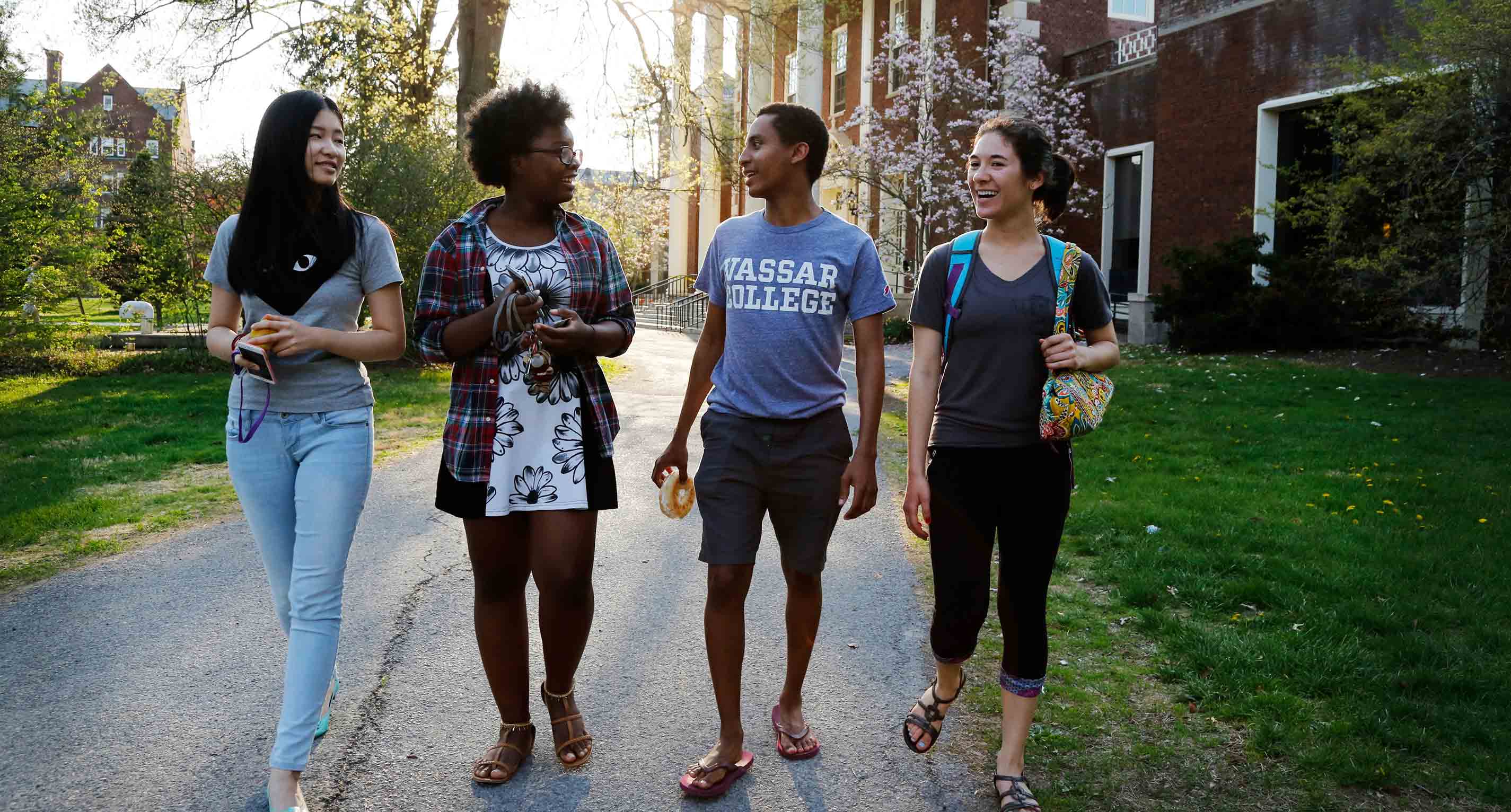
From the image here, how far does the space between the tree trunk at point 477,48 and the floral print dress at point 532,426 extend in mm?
13232

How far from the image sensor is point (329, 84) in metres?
19.1

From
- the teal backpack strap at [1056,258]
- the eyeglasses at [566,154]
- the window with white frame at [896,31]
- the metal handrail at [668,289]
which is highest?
the window with white frame at [896,31]

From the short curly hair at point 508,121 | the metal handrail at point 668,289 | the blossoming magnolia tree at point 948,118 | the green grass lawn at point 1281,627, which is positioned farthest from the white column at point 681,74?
the metal handrail at point 668,289

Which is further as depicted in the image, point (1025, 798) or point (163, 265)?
point (163, 265)

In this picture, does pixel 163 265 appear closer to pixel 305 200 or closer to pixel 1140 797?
pixel 305 200

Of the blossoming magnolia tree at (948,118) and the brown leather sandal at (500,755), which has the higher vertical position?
the blossoming magnolia tree at (948,118)

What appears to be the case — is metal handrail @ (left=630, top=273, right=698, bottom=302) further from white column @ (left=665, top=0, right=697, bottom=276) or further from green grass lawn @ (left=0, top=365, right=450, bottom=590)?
green grass lawn @ (left=0, top=365, right=450, bottom=590)

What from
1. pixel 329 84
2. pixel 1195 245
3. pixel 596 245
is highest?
pixel 329 84

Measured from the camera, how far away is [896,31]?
80.3ft

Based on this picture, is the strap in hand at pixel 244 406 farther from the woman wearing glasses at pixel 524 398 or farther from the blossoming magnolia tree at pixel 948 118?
the blossoming magnolia tree at pixel 948 118

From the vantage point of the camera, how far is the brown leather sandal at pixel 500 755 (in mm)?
3281

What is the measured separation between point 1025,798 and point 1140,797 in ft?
1.28

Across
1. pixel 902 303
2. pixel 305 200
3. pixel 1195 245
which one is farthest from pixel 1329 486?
pixel 902 303

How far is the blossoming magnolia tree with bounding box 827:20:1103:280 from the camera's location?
22.5m
